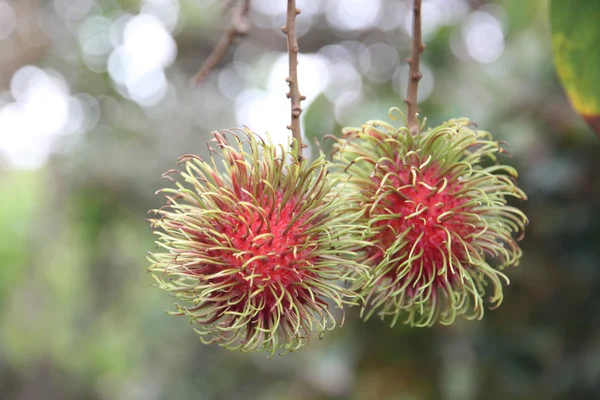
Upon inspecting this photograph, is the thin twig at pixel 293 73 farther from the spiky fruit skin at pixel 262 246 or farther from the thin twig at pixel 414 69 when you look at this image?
the thin twig at pixel 414 69

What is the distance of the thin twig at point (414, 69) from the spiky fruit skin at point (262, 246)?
203 mm

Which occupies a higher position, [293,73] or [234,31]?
[234,31]

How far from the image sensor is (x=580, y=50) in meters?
1.20

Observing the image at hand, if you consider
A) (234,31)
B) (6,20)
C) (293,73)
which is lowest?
(293,73)

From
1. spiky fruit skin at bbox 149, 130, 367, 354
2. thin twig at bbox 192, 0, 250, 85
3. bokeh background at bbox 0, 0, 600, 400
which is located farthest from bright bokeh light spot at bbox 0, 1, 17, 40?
spiky fruit skin at bbox 149, 130, 367, 354

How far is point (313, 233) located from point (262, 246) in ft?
0.31

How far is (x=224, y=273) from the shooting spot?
99 centimetres

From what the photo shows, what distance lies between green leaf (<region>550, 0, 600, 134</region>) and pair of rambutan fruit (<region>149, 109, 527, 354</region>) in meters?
0.29

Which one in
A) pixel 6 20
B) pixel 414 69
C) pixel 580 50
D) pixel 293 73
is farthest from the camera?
pixel 6 20

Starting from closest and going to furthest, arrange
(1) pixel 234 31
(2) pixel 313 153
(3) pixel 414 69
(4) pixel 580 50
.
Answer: (3) pixel 414 69 → (4) pixel 580 50 → (1) pixel 234 31 → (2) pixel 313 153

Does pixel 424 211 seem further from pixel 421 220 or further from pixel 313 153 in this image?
pixel 313 153

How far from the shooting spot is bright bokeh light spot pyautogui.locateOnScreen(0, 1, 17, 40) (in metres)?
5.22

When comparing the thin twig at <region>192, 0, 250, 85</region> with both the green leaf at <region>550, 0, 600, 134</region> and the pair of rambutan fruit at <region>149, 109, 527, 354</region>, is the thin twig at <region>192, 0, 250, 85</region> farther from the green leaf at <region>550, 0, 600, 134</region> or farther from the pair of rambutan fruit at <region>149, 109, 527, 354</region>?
the green leaf at <region>550, 0, 600, 134</region>

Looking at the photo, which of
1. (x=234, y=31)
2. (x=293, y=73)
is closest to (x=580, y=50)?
(x=293, y=73)
